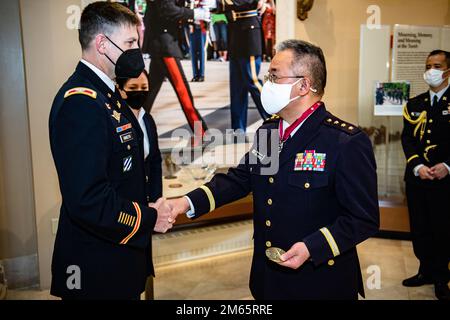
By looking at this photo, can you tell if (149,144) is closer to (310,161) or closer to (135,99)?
(135,99)

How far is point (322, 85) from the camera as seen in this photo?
1.69m

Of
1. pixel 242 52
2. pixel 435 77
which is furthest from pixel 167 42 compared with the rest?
pixel 435 77

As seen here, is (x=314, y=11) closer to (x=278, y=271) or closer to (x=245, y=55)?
(x=245, y=55)

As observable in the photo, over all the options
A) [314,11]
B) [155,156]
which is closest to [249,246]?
[155,156]

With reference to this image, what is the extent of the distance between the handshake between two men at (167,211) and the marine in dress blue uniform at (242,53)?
84.9 inches

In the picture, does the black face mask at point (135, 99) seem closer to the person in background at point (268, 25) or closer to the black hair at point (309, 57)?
the black hair at point (309, 57)

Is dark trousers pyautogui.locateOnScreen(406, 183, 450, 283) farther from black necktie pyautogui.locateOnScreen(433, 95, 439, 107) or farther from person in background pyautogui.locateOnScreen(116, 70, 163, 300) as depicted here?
person in background pyautogui.locateOnScreen(116, 70, 163, 300)

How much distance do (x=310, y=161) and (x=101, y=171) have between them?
749 mm

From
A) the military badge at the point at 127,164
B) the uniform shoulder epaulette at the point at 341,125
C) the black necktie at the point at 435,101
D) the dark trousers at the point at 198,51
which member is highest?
the dark trousers at the point at 198,51

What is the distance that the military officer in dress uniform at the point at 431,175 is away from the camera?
3.20m

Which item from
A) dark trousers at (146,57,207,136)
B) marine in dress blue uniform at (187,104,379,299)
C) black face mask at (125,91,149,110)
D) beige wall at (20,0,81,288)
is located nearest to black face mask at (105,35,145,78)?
marine in dress blue uniform at (187,104,379,299)

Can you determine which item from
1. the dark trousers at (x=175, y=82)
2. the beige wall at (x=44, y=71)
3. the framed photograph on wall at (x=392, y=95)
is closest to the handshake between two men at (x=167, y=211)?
the beige wall at (x=44, y=71)

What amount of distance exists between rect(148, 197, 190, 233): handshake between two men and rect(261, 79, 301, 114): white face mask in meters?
0.56

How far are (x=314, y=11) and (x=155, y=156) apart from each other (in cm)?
261
